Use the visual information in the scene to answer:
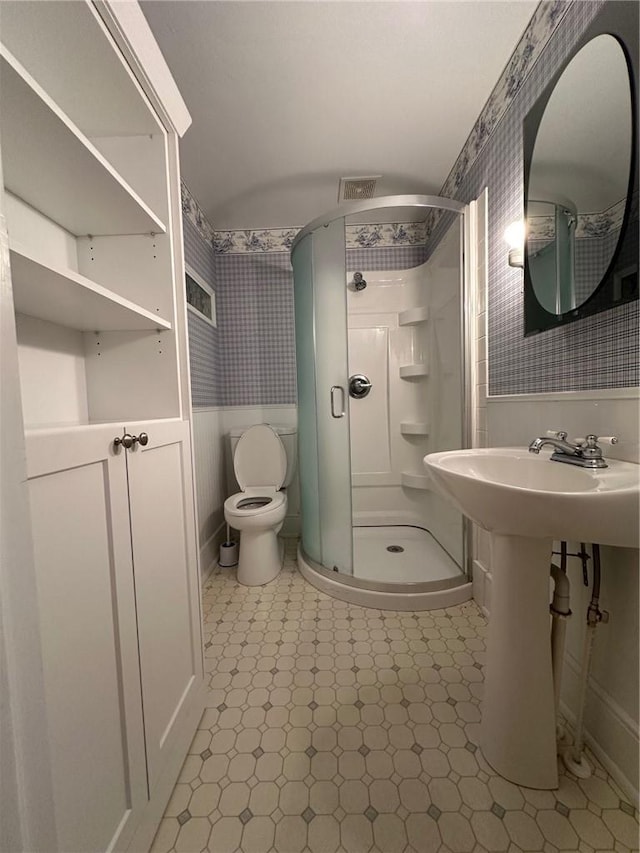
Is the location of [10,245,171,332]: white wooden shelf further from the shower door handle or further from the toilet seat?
the toilet seat

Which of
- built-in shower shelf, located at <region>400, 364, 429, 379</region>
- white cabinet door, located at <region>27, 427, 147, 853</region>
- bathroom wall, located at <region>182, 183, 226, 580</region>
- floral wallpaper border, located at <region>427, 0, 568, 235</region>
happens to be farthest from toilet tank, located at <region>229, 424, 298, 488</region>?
floral wallpaper border, located at <region>427, 0, 568, 235</region>

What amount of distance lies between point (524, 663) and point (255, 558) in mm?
1323

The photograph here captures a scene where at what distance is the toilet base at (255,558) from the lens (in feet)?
5.89

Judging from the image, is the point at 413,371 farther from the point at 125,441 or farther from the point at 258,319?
the point at 125,441

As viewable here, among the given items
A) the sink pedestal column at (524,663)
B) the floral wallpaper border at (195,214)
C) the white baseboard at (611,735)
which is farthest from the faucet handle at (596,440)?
the floral wallpaper border at (195,214)

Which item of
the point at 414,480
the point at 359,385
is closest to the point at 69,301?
the point at 359,385

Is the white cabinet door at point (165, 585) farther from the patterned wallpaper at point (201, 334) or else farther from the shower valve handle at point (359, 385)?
the shower valve handle at point (359, 385)

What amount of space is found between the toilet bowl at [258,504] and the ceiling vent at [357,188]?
1.48m

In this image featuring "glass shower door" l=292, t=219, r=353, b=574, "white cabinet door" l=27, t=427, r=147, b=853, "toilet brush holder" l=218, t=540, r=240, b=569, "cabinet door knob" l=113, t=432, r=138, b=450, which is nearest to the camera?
"white cabinet door" l=27, t=427, r=147, b=853

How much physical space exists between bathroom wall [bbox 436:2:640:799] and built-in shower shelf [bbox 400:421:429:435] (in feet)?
2.04

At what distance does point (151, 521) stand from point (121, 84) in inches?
41.7

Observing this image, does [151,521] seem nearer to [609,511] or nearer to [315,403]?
[609,511]

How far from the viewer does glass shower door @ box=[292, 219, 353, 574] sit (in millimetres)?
1667

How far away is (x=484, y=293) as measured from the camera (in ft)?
4.91
